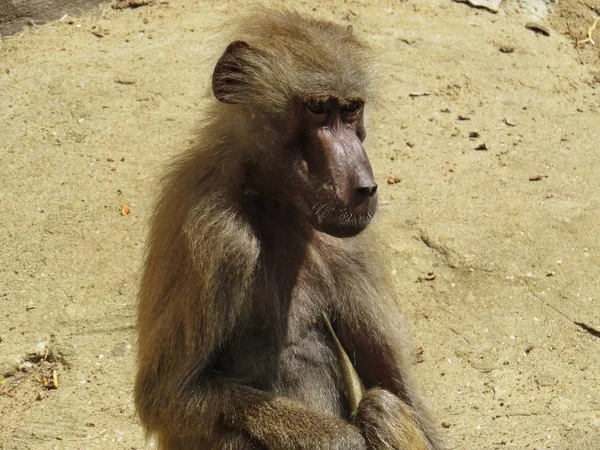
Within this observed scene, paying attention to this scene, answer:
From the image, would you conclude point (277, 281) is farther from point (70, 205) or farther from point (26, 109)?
point (26, 109)

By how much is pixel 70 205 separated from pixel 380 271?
314 cm

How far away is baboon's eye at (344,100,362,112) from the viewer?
4738 millimetres

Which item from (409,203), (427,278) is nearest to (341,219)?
(427,278)

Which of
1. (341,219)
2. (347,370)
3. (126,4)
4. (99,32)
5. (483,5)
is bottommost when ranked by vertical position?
(99,32)

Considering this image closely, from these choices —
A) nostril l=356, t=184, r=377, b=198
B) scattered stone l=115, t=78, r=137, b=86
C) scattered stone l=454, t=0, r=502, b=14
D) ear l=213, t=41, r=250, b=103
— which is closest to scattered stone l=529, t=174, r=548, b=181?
scattered stone l=454, t=0, r=502, b=14

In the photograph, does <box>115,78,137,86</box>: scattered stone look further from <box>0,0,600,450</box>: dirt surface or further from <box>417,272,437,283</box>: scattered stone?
<box>417,272,437,283</box>: scattered stone

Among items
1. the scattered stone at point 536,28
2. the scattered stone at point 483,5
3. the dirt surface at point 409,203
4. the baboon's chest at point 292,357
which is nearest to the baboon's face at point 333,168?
the baboon's chest at point 292,357

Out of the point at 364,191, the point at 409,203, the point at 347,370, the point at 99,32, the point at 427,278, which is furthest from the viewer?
the point at 99,32

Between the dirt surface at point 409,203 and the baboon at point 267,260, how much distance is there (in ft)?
2.16

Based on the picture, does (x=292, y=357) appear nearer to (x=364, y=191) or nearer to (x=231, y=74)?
(x=364, y=191)

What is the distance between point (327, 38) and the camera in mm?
4910

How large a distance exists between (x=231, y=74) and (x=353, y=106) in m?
0.64

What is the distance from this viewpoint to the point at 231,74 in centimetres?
493

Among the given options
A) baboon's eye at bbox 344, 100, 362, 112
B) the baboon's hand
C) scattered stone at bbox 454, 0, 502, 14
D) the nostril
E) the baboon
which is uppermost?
baboon's eye at bbox 344, 100, 362, 112
